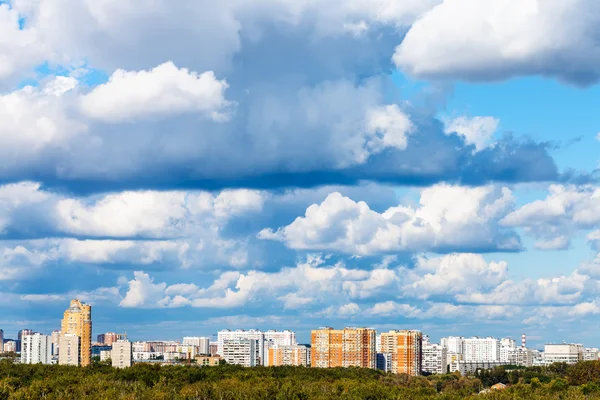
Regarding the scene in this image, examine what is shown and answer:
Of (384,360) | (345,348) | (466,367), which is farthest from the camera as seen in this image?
(466,367)

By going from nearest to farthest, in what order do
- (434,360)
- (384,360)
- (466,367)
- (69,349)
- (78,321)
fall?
(69,349), (78,321), (384,360), (466,367), (434,360)

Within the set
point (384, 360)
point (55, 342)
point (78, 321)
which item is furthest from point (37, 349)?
point (384, 360)

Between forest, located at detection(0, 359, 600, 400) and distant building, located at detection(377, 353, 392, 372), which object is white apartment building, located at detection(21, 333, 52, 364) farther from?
forest, located at detection(0, 359, 600, 400)

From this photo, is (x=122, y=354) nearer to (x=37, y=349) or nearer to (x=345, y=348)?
(x=37, y=349)

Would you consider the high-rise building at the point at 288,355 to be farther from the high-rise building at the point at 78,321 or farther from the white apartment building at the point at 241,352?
the high-rise building at the point at 78,321

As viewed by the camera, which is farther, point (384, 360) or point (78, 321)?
point (384, 360)

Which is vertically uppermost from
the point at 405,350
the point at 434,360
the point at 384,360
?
the point at 405,350

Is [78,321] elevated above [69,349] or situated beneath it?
elevated above

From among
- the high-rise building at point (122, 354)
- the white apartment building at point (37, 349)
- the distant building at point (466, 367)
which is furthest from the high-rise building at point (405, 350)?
the white apartment building at point (37, 349)
